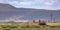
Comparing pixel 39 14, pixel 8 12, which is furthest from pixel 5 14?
pixel 39 14

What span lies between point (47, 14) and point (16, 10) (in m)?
16.6

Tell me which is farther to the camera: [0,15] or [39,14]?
[39,14]

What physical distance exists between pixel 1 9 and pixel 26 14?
14.1 m

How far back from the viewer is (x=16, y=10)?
127 metres

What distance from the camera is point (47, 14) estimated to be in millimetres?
121312

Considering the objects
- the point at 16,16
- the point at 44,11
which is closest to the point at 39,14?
the point at 44,11

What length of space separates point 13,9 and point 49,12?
67.1ft

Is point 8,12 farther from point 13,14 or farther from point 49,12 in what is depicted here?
point 49,12

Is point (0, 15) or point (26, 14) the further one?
point (26, 14)

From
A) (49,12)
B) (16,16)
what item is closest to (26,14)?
(16,16)

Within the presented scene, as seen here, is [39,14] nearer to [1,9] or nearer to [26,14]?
[26,14]

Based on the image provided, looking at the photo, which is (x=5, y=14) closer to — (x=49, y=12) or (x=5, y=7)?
(x=5, y=7)

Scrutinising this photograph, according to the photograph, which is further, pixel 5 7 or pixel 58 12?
pixel 5 7

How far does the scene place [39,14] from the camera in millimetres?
123812
